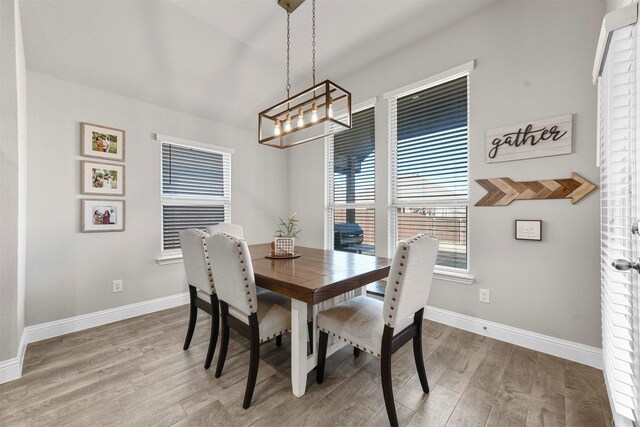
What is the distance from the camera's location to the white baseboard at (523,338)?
2.00 metres

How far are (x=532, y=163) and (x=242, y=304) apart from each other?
99.4 inches

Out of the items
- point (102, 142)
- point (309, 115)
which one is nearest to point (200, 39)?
point (102, 142)

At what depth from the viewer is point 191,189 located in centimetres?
352

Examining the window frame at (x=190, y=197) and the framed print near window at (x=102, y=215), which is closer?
the framed print near window at (x=102, y=215)

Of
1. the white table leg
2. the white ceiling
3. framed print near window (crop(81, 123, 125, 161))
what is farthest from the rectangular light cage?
framed print near window (crop(81, 123, 125, 161))

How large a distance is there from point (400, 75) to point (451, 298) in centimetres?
250

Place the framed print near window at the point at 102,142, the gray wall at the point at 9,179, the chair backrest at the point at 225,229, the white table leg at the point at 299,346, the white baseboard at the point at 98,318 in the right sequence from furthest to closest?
1. the chair backrest at the point at 225,229
2. the framed print near window at the point at 102,142
3. the white baseboard at the point at 98,318
4. the gray wall at the point at 9,179
5. the white table leg at the point at 299,346

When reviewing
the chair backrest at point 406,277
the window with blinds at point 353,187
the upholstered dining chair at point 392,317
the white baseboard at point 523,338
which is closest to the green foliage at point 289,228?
the window with blinds at point 353,187

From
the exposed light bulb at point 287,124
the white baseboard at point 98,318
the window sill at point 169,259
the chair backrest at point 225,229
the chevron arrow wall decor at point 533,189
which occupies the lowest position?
the white baseboard at point 98,318

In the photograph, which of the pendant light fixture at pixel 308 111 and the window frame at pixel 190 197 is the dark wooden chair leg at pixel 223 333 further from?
the window frame at pixel 190 197

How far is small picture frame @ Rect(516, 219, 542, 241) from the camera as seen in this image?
219 centimetres

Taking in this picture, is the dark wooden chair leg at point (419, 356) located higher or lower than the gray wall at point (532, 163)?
lower

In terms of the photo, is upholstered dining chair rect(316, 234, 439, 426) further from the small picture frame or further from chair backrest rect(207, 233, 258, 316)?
the small picture frame

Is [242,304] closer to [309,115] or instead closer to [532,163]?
[532,163]
